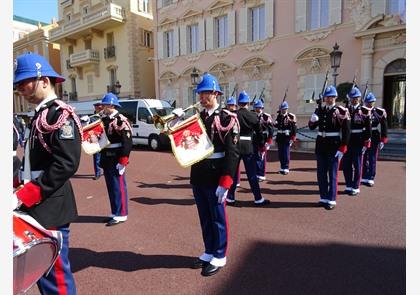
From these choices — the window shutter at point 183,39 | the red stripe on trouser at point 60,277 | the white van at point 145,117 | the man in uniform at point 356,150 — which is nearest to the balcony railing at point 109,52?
the window shutter at point 183,39

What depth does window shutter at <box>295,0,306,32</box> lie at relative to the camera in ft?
51.1

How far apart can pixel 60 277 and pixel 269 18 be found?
56.5 ft

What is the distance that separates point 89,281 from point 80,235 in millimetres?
1447

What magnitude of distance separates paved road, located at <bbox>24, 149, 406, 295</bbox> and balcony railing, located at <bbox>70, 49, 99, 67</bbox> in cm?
2256

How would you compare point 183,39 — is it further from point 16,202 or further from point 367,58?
point 16,202

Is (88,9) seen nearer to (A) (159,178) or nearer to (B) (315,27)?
(B) (315,27)

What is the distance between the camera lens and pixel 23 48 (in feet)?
114

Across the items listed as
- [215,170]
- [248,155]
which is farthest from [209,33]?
[215,170]

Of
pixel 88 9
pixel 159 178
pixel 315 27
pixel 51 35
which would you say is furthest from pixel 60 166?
pixel 51 35

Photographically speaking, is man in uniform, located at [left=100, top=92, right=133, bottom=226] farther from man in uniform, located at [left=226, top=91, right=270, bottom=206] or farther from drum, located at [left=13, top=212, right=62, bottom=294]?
drum, located at [left=13, top=212, right=62, bottom=294]

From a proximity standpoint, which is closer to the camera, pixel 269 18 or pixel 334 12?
pixel 334 12

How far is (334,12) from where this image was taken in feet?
48.1

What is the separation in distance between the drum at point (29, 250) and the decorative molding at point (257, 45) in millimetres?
17044

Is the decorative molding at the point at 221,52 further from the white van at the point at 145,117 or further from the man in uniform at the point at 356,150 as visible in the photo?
the man in uniform at the point at 356,150
